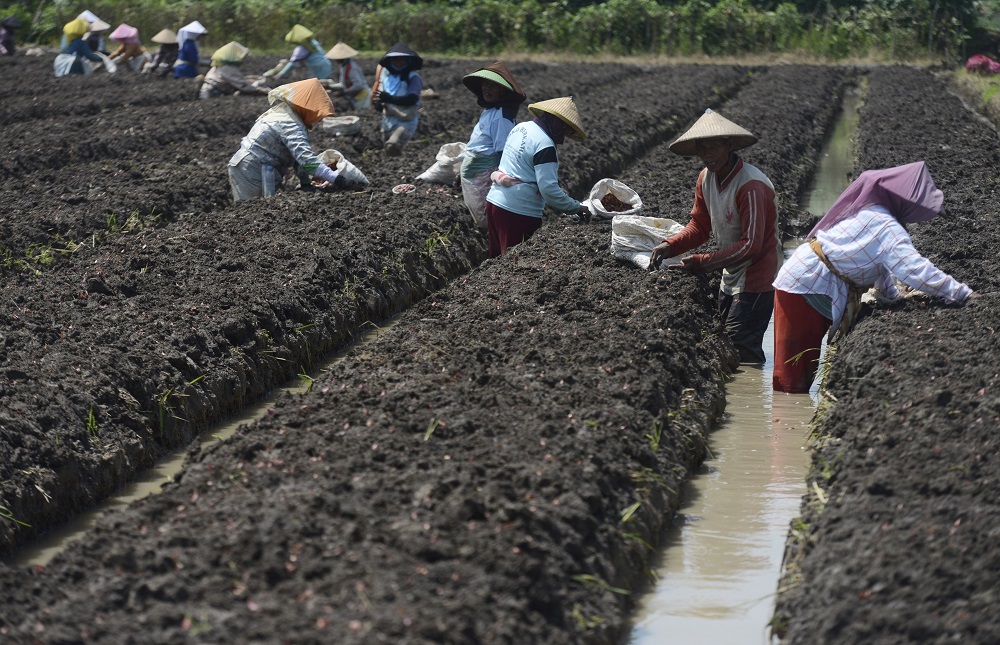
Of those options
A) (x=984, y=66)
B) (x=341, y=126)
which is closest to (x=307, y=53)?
(x=341, y=126)

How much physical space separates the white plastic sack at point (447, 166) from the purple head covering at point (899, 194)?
4871 millimetres

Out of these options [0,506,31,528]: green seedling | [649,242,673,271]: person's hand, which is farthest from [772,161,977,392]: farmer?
[0,506,31,528]: green seedling

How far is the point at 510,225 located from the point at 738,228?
6.44 ft

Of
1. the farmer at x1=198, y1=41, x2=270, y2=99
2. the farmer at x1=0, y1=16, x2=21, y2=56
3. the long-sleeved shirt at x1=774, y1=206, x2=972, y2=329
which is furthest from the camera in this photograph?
the farmer at x1=0, y1=16, x2=21, y2=56

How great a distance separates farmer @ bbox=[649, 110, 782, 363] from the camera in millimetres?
6957

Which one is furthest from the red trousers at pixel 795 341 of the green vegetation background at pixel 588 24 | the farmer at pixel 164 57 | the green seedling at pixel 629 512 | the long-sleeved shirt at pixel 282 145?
the green vegetation background at pixel 588 24

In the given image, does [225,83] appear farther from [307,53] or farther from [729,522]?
[729,522]

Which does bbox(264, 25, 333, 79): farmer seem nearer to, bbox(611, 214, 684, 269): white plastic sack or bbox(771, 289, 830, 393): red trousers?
bbox(611, 214, 684, 269): white plastic sack

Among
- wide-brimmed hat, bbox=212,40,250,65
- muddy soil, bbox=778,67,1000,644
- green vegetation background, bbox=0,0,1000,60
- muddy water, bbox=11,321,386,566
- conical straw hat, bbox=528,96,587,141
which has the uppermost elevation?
green vegetation background, bbox=0,0,1000,60

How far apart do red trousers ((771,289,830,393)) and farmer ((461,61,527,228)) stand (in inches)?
117

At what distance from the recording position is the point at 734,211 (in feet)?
23.5

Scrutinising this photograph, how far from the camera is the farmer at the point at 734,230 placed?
6957 mm

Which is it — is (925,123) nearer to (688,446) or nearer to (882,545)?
(688,446)

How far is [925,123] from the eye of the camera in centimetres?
1580
